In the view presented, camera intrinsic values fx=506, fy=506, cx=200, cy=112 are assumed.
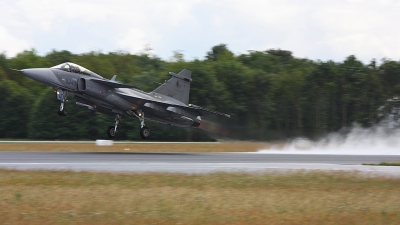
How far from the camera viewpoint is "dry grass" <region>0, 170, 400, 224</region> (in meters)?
9.02

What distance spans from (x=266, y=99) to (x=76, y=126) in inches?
713

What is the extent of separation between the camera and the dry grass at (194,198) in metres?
9.02

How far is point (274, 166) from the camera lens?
708 inches

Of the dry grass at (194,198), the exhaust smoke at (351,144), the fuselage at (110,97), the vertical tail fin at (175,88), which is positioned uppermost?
the vertical tail fin at (175,88)

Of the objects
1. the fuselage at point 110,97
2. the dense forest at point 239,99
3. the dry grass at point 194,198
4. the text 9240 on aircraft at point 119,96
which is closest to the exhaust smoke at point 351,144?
the text 9240 on aircraft at point 119,96

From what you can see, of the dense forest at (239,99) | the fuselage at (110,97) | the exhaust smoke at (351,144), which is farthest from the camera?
the dense forest at (239,99)

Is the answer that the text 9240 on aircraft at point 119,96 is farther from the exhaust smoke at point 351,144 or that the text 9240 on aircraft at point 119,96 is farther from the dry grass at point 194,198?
the dry grass at point 194,198

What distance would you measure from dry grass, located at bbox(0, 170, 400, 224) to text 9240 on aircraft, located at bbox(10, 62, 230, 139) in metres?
9.67

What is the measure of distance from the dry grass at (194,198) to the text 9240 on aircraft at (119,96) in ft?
31.7

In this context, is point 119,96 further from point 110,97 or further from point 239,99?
point 239,99

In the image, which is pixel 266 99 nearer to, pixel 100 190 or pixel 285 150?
pixel 285 150

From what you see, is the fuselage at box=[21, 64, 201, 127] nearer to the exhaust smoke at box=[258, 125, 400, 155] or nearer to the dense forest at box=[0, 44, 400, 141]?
the exhaust smoke at box=[258, 125, 400, 155]

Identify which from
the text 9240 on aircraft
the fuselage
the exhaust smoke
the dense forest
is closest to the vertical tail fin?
the text 9240 on aircraft

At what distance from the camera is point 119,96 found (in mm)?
25844
